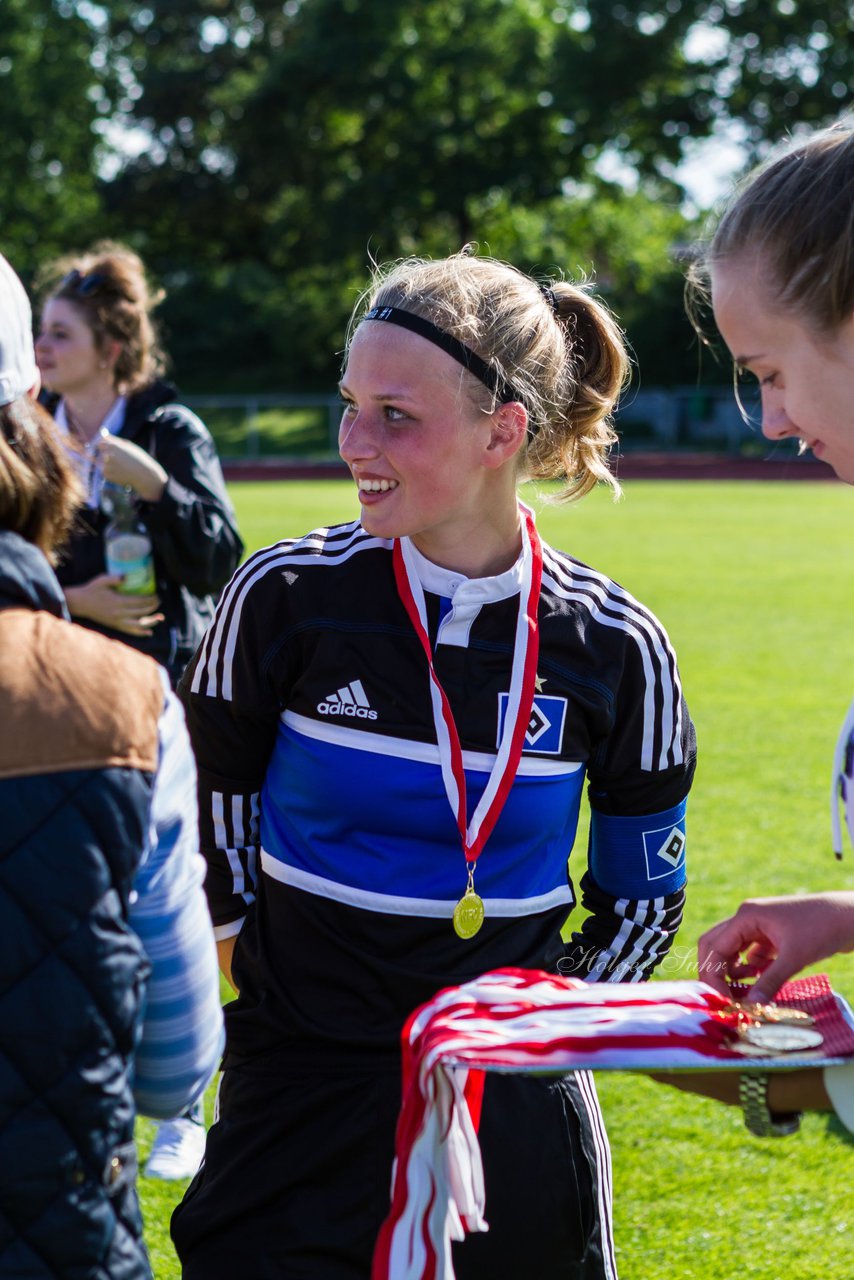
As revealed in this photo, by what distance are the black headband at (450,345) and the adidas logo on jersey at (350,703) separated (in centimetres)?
60

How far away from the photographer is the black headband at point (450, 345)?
2.71 metres

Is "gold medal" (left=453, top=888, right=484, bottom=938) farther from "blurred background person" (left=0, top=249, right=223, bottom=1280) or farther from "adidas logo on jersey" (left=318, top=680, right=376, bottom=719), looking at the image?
"blurred background person" (left=0, top=249, right=223, bottom=1280)

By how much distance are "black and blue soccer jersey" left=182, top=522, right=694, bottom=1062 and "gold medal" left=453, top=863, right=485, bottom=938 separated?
0.07ft

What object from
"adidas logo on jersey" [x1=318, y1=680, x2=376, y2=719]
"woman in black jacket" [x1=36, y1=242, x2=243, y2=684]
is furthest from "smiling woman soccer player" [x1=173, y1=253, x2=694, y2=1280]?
"woman in black jacket" [x1=36, y1=242, x2=243, y2=684]

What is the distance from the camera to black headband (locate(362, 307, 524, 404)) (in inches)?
106

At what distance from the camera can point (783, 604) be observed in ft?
53.1

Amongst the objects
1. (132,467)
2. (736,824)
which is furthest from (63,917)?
(736,824)

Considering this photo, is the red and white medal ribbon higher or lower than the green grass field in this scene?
higher

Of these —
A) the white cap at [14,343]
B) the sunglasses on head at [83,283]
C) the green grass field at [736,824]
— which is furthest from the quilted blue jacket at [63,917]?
the sunglasses on head at [83,283]

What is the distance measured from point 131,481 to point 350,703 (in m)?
2.51

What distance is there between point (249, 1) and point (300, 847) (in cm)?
6774

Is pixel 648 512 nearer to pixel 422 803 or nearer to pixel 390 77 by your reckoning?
pixel 422 803

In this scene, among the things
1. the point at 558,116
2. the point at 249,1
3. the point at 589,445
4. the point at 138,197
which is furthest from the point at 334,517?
the point at 249,1

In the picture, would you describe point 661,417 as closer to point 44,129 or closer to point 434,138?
point 434,138
